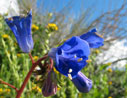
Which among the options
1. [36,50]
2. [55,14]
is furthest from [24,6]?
[36,50]

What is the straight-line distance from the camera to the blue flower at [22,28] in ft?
2.41

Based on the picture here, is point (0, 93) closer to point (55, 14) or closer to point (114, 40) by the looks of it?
point (55, 14)

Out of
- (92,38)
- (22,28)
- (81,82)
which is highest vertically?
(22,28)

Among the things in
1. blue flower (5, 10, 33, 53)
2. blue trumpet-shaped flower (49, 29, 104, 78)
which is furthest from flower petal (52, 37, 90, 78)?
blue flower (5, 10, 33, 53)

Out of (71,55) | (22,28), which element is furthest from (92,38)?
(22,28)

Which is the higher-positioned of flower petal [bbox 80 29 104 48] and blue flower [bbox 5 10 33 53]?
blue flower [bbox 5 10 33 53]

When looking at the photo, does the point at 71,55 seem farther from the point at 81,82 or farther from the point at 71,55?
the point at 81,82

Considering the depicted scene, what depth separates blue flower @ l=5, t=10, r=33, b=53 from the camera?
0.73m

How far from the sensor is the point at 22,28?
2.50ft

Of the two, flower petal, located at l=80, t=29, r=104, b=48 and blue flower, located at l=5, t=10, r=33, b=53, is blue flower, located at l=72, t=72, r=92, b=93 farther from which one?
blue flower, located at l=5, t=10, r=33, b=53

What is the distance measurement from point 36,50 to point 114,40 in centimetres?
220

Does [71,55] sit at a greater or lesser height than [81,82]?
greater

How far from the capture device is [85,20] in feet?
14.0

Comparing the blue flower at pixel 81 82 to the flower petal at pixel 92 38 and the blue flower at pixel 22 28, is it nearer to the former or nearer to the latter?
the flower petal at pixel 92 38
